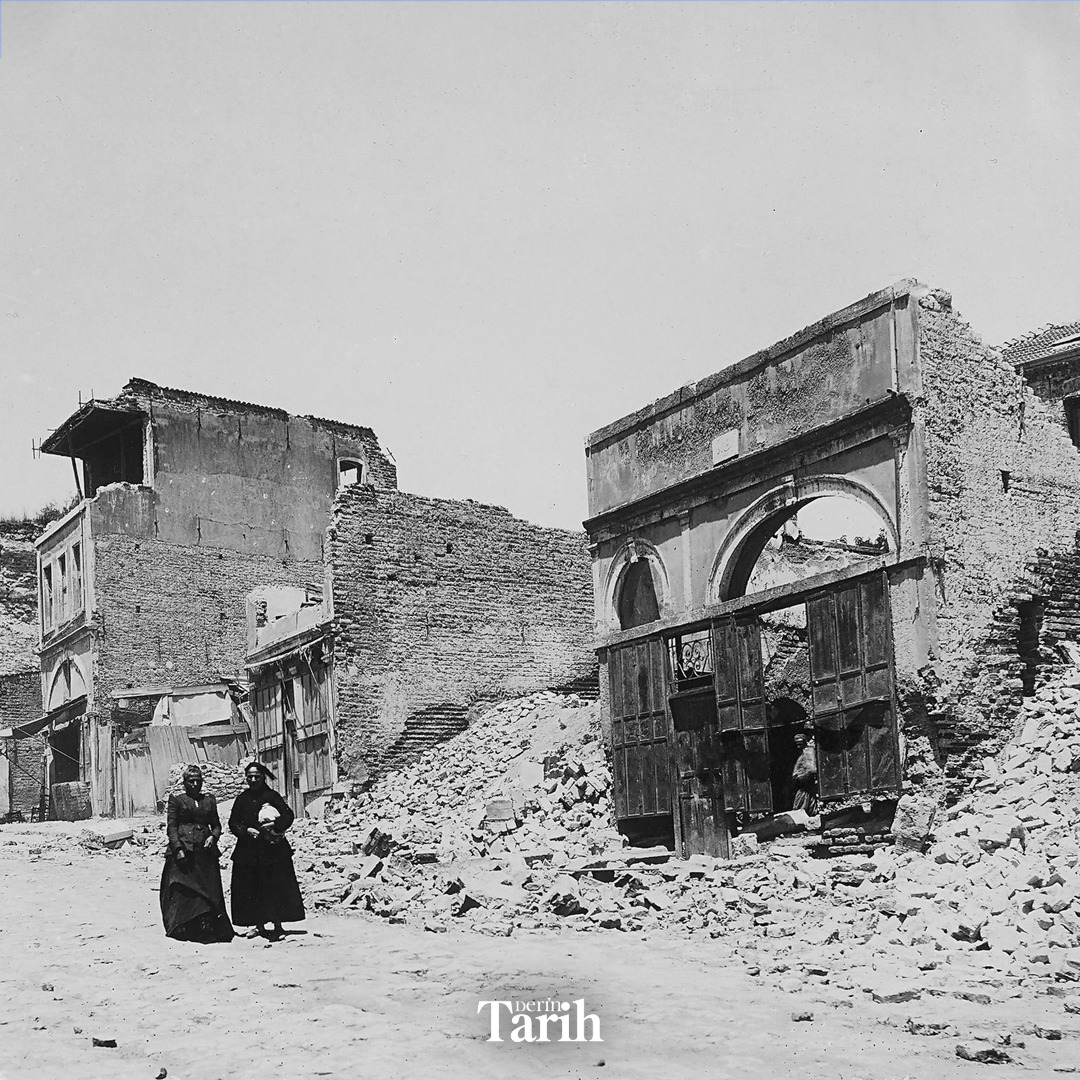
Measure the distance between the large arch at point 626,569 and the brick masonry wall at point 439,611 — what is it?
5564 mm

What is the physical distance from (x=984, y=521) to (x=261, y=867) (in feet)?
25.4

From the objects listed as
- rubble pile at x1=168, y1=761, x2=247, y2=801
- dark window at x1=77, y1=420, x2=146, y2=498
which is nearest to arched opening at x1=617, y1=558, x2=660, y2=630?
rubble pile at x1=168, y1=761, x2=247, y2=801

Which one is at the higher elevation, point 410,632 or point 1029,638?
point 410,632

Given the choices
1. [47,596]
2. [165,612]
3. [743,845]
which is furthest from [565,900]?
[47,596]

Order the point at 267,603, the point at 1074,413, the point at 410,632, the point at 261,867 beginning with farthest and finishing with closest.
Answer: the point at 267,603 < the point at 1074,413 < the point at 410,632 < the point at 261,867

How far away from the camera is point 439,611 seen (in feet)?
76.8

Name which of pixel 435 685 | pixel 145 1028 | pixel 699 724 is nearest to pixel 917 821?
pixel 699 724

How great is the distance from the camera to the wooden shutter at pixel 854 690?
1347cm

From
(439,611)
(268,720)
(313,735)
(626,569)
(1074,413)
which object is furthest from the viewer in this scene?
(268,720)

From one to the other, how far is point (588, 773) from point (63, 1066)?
1070 cm

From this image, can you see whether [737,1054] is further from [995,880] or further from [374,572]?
[374,572]

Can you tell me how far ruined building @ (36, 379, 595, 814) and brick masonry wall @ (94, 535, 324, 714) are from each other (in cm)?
3

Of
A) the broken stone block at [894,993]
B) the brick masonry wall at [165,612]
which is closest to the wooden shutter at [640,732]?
the broken stone block at [894,993]

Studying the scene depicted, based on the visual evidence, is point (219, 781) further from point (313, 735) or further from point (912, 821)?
point (912, 821)
